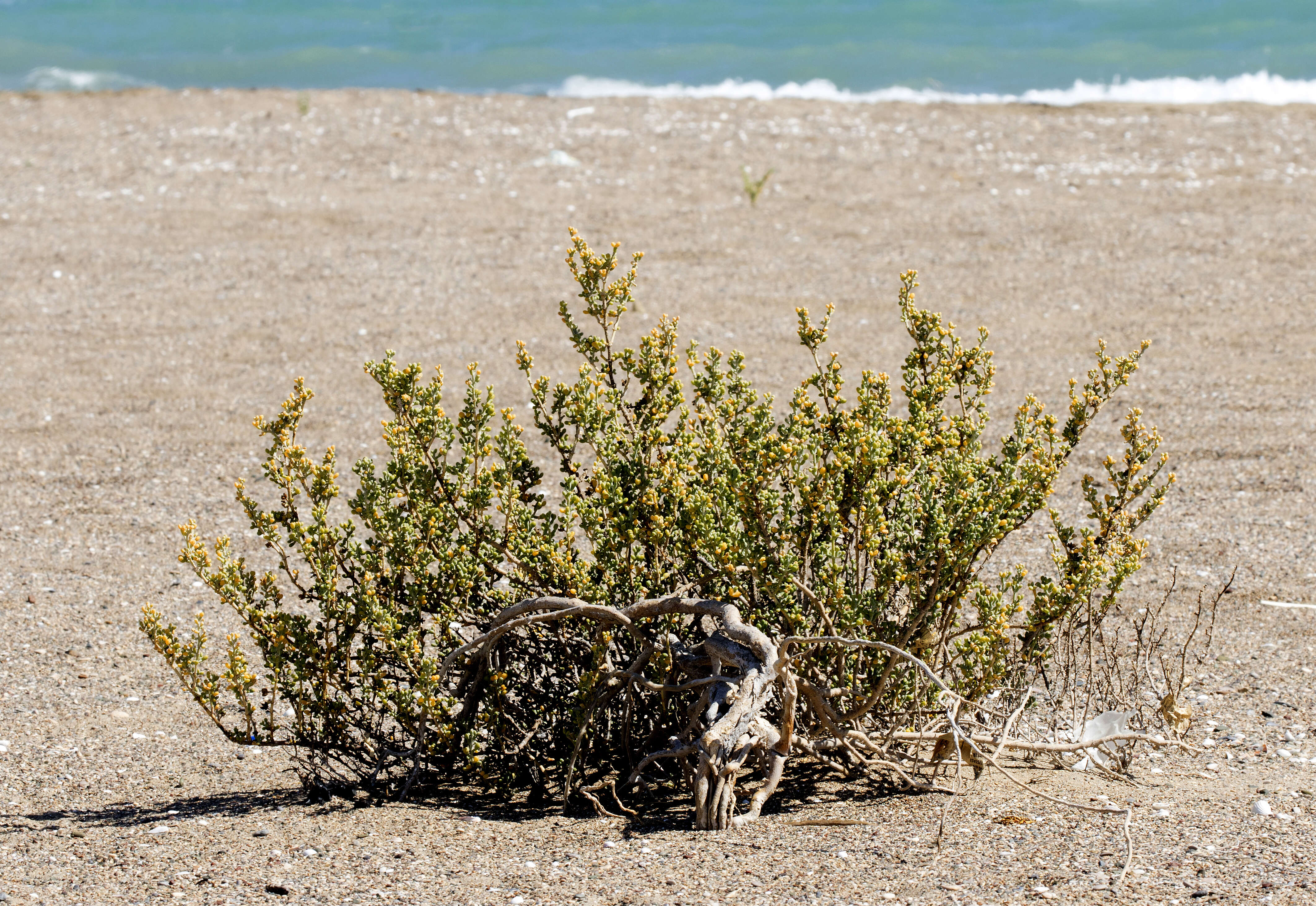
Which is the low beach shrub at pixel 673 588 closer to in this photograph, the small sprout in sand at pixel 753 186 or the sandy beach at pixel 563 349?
the sandy beach at pixel 563 349

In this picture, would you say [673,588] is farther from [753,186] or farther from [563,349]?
[753,186]

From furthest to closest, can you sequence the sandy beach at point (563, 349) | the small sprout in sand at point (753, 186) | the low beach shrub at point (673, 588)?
the small sprout in sand at point (753, 186) < the low beach shrub at point (673, 588) < the sandy beach at point (563, 349)

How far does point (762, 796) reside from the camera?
2.98m

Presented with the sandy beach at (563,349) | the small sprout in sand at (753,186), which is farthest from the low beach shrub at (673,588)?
the small sprout in sand at (753,186)

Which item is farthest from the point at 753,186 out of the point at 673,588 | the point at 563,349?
the point at 673,588

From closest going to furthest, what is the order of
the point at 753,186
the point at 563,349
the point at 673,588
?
the point at 673,588, the point at 563,349, the point at 753,186

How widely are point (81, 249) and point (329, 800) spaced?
26.7 ft

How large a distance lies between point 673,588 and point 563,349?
5.13 m

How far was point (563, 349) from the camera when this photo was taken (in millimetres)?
8234

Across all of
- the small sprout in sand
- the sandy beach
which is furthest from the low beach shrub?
the small sprout in sand

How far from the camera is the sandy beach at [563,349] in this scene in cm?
287

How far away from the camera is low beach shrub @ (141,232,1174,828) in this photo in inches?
118

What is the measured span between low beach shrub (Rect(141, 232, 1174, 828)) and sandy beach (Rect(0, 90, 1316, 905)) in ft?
0.58

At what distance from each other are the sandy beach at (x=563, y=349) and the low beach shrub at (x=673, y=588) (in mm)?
178
